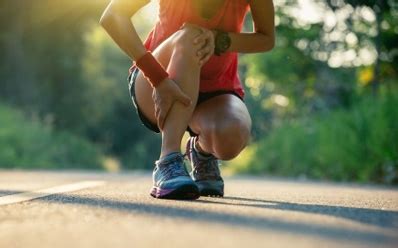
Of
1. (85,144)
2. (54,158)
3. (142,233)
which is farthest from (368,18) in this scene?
(142,233)

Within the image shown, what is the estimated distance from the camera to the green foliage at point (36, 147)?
45.9 ft

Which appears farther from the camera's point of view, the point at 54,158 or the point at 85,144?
the point at 85,144

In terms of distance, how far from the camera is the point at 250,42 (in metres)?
3.65

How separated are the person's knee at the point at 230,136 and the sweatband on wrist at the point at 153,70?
42 cm

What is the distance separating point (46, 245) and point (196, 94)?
1.67 m

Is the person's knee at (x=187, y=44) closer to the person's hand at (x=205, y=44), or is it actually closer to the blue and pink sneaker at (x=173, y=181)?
the person's hand at (x=205, y=44)

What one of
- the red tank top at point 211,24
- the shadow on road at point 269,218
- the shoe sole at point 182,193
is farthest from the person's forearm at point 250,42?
the shadow on road at point 269,218

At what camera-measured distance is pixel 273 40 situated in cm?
375

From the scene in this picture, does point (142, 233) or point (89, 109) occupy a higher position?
point (89, 109)

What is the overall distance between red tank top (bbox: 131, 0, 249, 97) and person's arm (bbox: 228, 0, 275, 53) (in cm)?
10

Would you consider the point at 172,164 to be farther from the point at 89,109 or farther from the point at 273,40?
the point at 89,109

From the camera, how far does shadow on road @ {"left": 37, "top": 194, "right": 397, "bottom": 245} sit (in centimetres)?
200

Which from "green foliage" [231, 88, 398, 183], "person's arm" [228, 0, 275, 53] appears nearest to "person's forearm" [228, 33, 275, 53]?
"person's arm" [228, 0, 275, 53]

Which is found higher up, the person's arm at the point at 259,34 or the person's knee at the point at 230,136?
the person's arm at the point at 259,34
